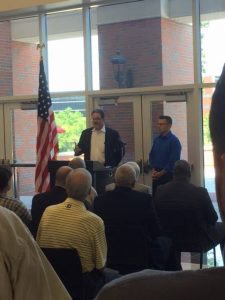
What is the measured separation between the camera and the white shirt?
288 inches

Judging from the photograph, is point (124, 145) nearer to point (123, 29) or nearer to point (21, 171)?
point (123, 29)

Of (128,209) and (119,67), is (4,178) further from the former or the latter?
(119,67)

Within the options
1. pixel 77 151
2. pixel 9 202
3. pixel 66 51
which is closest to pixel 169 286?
pixel 9 202

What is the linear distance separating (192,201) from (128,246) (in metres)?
0.87

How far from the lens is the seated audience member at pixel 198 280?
622mm

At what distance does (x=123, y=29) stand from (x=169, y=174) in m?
2.35

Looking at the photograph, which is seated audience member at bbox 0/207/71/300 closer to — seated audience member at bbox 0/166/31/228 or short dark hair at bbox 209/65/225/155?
short dark hair at bbox 209/65/225/155

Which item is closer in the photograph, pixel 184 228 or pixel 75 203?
pixel 75 203

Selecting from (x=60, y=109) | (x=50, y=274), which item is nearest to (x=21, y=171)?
(x=60, y=109)

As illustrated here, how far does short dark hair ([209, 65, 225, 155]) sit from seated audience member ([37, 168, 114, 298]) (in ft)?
9.46

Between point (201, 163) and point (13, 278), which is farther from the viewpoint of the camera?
point (201, 163)

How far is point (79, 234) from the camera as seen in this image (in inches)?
136

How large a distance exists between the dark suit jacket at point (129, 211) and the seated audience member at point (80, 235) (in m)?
0.44

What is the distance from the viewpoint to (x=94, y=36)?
8.31m
